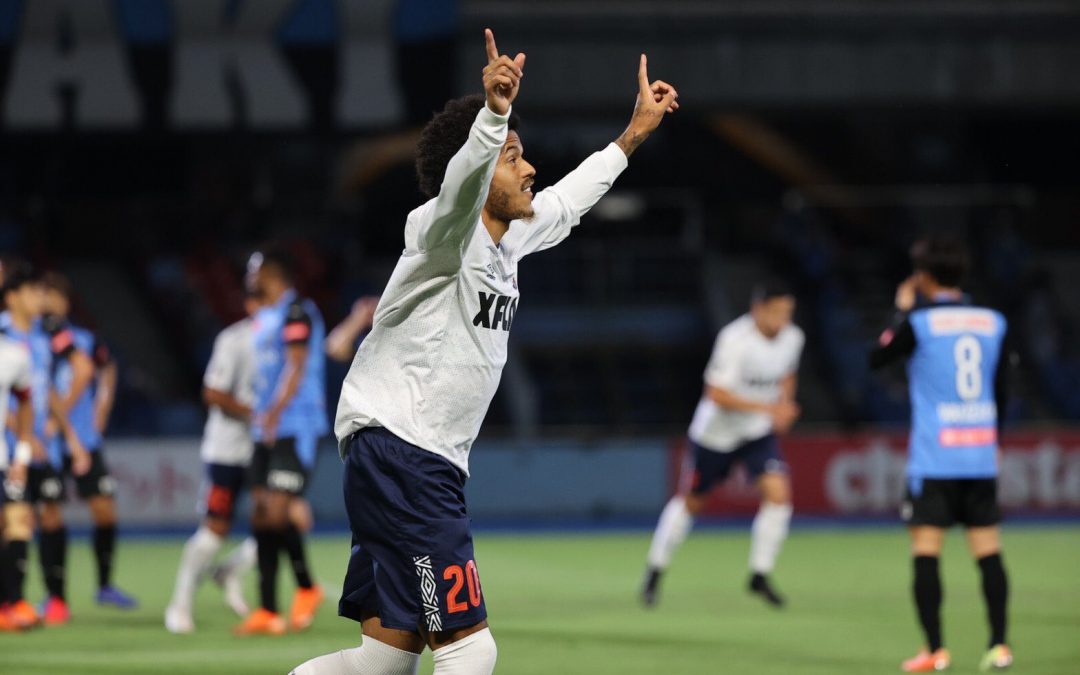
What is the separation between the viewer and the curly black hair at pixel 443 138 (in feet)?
16.9

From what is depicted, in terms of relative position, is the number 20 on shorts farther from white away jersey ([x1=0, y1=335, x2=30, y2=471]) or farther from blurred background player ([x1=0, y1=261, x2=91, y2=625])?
blurred background player ([x1=0, y1=261, x2=91, y2=625])

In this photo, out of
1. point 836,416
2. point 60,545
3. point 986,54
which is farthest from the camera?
point 836,416

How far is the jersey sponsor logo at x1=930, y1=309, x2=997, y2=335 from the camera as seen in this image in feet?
27.8

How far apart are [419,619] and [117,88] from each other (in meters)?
17.0

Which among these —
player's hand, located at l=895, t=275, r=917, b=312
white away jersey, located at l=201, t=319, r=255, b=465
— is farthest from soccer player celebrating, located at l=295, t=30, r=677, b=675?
white away jersey, located at l=201, t=319, r=255, b=465

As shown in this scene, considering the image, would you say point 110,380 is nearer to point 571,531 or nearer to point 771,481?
point 771,481

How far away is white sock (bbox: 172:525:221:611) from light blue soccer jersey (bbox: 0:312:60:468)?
1.46m

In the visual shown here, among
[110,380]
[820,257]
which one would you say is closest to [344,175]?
[820,257]

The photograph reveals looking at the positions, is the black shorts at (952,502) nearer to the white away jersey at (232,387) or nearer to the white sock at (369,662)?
the white sock at (369,662)

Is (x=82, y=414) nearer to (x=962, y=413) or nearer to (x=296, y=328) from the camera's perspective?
(x=296, y=328)

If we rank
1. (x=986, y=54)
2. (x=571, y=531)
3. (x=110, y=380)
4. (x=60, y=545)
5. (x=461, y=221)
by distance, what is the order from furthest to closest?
1. (x=986, y=54)
2. (x=571, y=531)
3. (x=110, y=380)
4. (x=60, y=545)
5. (x=461, y=221)

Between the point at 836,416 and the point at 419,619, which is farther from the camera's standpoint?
the point at 836,416

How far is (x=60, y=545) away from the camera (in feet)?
37.5

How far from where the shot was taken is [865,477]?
20953 mm
